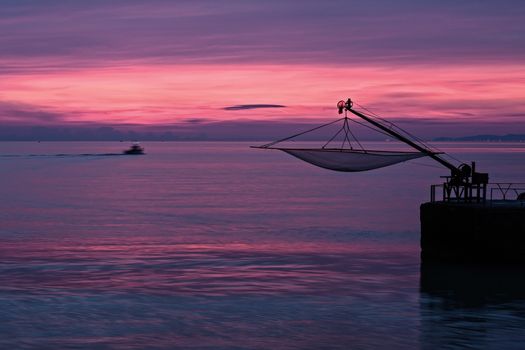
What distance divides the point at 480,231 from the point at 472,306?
5.69 metres

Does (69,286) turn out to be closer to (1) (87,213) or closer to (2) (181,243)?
(2) (181,243)

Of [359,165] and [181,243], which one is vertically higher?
[359,165]

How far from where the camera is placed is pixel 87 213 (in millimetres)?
55469

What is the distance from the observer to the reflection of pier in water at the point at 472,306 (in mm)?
20766

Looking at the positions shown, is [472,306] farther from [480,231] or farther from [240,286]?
[240,286]

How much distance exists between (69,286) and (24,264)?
549 centimetres

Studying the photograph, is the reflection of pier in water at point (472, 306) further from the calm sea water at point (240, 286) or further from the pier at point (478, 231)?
the pier at point (478, 231)

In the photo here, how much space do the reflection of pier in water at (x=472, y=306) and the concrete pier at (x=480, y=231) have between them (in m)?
0.53

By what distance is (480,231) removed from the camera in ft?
98.8

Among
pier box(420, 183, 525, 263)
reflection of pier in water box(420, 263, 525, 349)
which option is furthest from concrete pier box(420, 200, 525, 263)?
reflection of pier in water box(420, 263, 525, 349)

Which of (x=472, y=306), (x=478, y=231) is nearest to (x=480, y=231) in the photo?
(x=478, y=231)

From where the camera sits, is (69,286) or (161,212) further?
(161,212)

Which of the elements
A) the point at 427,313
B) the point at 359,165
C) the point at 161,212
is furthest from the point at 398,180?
the point at 427,313

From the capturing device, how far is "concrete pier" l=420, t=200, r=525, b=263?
97.3 ft
